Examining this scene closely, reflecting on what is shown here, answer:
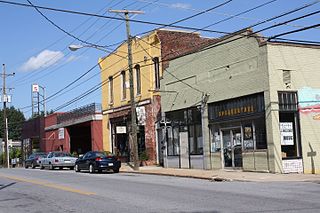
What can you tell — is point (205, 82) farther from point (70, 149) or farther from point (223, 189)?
point (70, 149)

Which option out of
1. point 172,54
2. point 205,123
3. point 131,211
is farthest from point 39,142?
point 131,211

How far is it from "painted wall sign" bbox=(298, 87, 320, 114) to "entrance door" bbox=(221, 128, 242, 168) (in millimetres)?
3409

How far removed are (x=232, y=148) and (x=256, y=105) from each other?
2934mm

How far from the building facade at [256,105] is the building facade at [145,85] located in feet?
16.3

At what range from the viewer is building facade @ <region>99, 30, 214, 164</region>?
3198 cm

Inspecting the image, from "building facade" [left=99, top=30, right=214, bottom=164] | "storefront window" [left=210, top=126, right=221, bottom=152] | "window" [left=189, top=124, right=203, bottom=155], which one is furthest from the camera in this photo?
"building facade" [left=99, top=30, right=214, bottom=164]

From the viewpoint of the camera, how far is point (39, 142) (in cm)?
5691

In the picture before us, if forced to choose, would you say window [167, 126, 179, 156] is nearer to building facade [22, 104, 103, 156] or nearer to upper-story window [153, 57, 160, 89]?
upper-story window [153, 57, 160, 89]

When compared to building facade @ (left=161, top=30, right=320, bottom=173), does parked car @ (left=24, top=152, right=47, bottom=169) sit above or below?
below

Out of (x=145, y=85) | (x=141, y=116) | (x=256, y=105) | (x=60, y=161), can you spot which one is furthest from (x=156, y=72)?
(x=256, y=105)

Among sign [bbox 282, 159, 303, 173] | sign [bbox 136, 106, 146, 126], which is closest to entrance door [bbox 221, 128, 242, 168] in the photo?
sign [bbox 282, 159, 303, 173]

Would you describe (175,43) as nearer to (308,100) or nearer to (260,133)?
(260,133)

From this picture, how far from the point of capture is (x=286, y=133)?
21750mm

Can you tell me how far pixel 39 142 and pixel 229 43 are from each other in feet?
125
